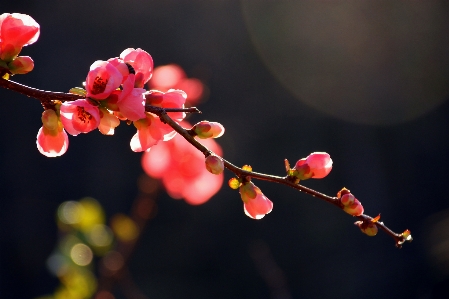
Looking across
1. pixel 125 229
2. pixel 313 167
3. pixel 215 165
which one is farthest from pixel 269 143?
pixel 215 165

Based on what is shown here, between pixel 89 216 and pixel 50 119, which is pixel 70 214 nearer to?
pixel 89 216

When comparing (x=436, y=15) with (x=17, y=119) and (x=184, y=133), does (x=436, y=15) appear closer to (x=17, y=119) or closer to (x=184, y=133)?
(x=17, y=119)

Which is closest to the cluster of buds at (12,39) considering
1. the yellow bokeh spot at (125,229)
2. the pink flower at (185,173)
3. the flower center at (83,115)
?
the flower center at (83,115)

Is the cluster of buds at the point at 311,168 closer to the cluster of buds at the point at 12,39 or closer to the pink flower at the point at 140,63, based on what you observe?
→ the pink flower at the point at 140,63

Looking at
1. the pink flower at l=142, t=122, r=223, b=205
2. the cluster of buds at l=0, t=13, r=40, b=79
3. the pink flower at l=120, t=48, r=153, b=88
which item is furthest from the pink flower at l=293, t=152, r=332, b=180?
the pink flower at l=142, t=122, r=223, b=205

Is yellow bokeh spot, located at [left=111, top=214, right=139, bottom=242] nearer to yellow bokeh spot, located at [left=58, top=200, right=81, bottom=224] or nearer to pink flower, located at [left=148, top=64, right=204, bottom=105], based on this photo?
yellow bokeh spot, located at [left=58, top=200, right=81, bottom=224]
